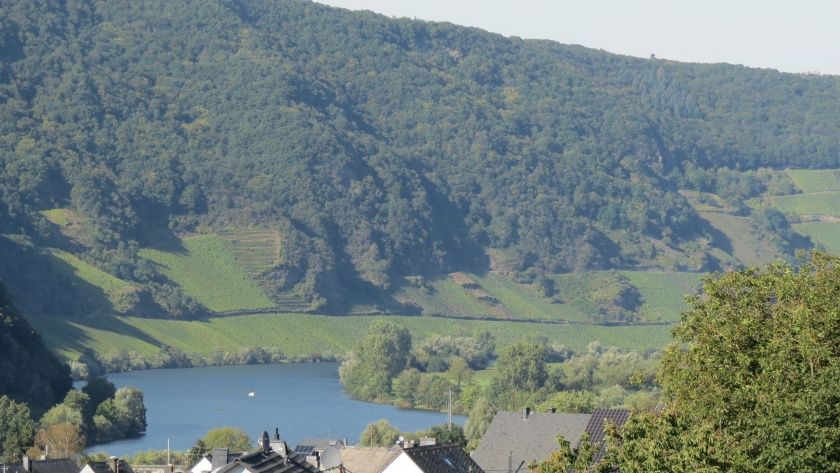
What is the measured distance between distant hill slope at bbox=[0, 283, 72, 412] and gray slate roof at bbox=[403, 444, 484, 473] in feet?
258

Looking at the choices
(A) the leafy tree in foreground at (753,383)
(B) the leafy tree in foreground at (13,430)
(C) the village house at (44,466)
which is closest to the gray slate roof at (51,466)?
(C) the village house at (44,466)

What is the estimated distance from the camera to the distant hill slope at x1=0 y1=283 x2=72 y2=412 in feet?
438

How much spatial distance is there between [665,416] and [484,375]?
5737 inches

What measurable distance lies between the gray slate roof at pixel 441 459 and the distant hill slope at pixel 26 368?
78784 mm

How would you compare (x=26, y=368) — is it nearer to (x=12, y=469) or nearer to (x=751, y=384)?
(x=12, y=469)

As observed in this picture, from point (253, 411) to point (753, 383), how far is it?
121m

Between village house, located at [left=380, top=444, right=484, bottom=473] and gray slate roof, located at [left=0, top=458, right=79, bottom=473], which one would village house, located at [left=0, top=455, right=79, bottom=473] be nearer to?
gray slate roof, located at [left=0, top=458, right=79, bottom=473]

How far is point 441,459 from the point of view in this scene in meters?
51.1

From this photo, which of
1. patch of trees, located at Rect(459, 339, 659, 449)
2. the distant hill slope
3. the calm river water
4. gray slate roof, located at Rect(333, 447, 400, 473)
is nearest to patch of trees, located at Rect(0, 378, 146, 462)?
the calm river water

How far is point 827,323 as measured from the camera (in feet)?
131

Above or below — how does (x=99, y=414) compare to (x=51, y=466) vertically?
below

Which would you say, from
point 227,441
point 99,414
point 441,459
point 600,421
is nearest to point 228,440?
point 227,441

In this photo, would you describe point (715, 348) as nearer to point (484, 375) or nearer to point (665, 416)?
point (665, 416)

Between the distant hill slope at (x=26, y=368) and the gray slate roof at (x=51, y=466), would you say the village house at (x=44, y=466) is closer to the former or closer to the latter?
the gray slate roof at (x=51, y=466)
